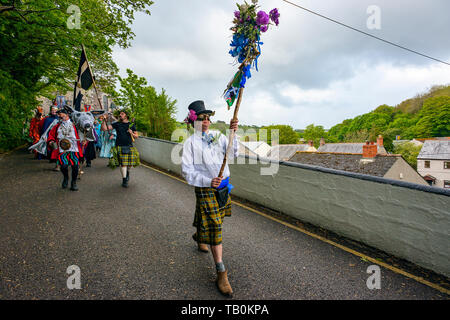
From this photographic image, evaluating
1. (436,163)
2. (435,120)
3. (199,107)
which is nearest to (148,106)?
(199,107)

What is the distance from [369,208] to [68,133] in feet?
21.4

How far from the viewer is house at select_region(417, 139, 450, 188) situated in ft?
148

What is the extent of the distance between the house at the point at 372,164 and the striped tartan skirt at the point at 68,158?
65.4ft

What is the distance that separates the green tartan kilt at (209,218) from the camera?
252 centimetres

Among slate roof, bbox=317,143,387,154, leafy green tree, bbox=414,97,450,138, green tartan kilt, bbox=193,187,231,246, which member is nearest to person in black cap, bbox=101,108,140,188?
green tartan kilt, bbox=193,187,231,246

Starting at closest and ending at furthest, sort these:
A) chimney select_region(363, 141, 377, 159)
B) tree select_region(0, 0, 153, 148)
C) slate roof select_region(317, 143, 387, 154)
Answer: tree select_region(0, 0, 153, 148) → chimney select_region(363, 141, 377, 159) → slate roof select_region(317, 143, 387, 154)

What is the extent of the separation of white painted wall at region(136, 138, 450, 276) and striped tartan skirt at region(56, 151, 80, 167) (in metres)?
4.55

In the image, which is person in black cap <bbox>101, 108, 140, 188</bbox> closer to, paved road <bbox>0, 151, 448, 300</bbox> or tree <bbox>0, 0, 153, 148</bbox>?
paved road <bbox>0, 151, 448, 300</bbox>

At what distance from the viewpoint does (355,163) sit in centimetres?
2111

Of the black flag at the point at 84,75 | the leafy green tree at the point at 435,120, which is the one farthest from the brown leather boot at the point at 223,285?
the leafy green tree at the point at 435,120

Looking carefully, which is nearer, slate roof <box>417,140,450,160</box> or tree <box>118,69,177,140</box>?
tree <box>118,69,177,140</box>

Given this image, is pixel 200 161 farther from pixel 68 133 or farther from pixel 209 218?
pixel 68 133

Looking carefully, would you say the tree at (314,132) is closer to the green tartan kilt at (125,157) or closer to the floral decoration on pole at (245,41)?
the green tartan kilt at (125,157)

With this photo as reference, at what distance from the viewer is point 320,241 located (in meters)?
3.73
